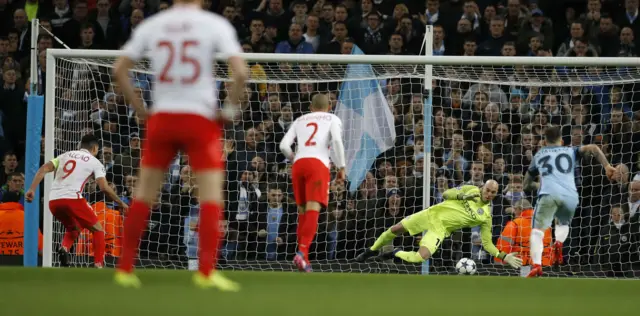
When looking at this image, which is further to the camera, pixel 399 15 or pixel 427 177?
pixel 399 15

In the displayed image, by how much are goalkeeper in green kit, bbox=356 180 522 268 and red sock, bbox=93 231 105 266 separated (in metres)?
3.25

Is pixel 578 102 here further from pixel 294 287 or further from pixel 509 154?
pixel 294 287

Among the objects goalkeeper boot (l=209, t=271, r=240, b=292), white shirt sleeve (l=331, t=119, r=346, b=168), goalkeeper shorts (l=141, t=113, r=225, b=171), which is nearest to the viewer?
goalkeeper shorts (l=141, t=113, r=225, b=171)

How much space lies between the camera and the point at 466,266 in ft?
44.5

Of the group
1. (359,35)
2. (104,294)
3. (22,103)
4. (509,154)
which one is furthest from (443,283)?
(22,103)

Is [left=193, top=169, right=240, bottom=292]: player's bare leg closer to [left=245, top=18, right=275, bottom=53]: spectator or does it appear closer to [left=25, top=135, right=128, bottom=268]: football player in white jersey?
[left=25, top=135, right=128, bottom=268]: football player in white jersey

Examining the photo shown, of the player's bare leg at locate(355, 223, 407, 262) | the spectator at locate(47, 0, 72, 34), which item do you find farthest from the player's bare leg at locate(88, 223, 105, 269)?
the spectator at locate(47, 0, 72, 34)

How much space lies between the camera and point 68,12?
18.0 m

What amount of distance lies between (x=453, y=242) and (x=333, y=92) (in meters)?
2.64

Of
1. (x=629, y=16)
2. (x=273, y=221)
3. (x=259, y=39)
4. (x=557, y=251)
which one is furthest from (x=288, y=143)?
(x=629, y=16)

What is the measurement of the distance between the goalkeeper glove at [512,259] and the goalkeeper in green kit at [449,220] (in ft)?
0.04

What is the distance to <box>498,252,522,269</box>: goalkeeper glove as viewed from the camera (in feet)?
43.9

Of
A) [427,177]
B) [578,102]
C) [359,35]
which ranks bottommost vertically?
[427,177]

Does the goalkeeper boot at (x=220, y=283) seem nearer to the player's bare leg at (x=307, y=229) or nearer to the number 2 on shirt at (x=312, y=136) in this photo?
the player's bare leg at (x=307, y=229)
